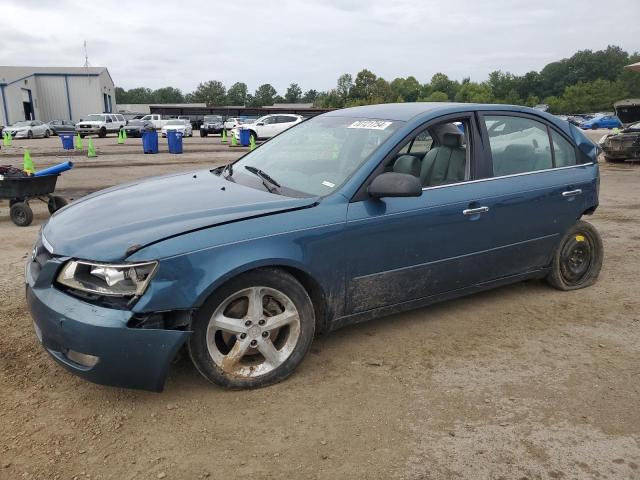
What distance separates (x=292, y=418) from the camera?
2.79 meters

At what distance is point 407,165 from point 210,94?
449ft

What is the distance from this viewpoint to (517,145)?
165 inches

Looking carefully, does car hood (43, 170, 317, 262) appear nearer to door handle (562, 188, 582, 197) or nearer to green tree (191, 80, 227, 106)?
door handle (562, 188, 582, 197)

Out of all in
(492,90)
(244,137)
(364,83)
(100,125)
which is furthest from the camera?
(492,90)

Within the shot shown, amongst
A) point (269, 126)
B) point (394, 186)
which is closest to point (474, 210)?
point (394, 186)

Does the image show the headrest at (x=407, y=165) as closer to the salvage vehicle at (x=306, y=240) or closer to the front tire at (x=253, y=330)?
the salvage vehicle at (x=306, y=240)

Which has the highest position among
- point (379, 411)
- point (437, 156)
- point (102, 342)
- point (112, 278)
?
point (437, 156)

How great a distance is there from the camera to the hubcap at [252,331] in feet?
9.49

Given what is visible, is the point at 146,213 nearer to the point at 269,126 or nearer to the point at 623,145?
the point at 623,145

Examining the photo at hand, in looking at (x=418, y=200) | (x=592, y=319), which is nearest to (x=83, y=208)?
(x=418, y=200)

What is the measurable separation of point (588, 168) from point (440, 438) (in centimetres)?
305

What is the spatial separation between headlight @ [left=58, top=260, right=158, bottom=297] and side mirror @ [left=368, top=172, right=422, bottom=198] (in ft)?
4.49

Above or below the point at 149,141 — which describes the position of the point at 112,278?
above

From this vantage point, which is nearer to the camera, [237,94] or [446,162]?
[446,162]
